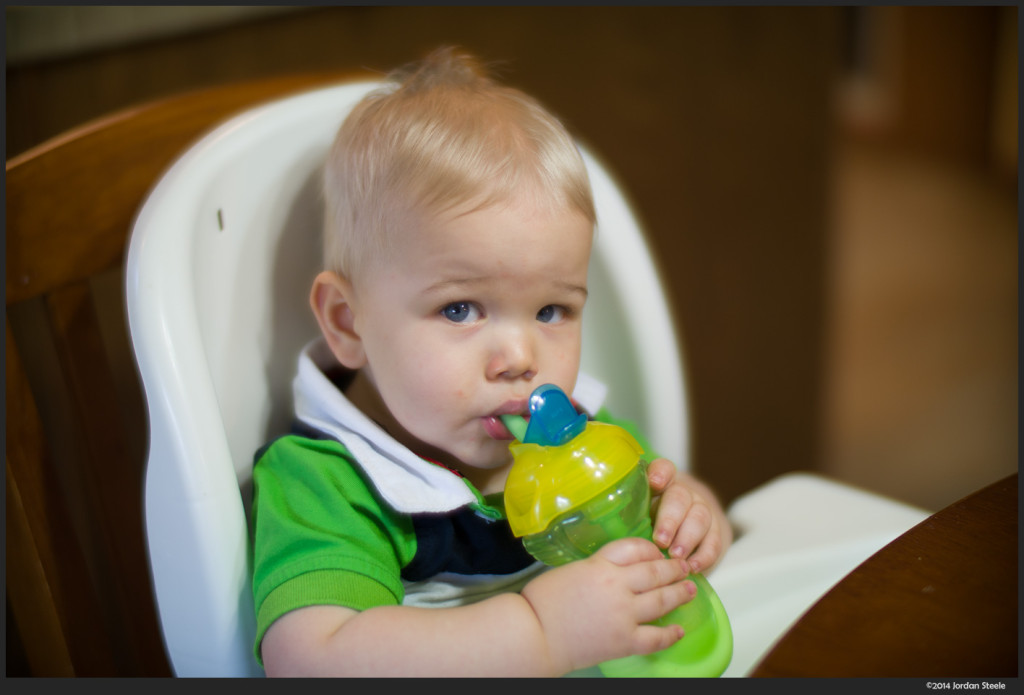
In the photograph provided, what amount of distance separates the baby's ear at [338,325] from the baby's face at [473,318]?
0.16 ft

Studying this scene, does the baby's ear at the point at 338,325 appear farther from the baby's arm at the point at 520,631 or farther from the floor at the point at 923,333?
the floor at the point at 923,333

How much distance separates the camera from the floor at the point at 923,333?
178cm

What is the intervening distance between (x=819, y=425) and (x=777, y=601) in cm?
113

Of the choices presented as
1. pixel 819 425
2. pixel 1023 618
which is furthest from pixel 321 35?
pixel 819 425

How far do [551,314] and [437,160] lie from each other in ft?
0.39

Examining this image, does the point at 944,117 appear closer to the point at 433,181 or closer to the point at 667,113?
the point at 667,113

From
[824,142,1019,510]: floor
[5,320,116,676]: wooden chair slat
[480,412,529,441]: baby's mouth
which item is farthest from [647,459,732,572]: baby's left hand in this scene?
[824,142,1019,510]: floor

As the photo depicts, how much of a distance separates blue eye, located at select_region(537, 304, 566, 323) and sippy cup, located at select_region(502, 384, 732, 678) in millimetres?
77

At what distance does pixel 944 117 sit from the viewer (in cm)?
315

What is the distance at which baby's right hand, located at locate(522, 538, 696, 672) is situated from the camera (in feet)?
1.50

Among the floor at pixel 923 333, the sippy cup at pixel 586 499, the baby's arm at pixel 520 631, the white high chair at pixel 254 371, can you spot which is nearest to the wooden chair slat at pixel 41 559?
the white high chair at pixel 254 371

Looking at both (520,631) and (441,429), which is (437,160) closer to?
(441,429)

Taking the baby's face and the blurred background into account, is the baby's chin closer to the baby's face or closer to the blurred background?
the baby's face

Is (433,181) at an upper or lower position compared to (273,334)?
upper
